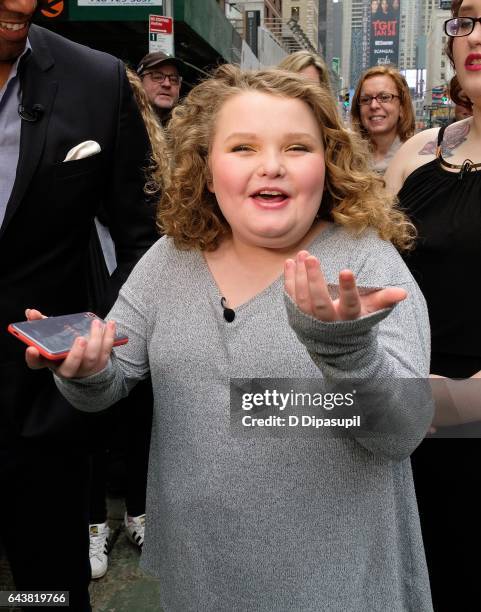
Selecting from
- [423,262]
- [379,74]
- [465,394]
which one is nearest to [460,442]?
[465,394]

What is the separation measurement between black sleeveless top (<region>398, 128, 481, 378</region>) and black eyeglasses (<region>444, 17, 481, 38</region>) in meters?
0.41

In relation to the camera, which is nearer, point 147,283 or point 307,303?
point 307,303

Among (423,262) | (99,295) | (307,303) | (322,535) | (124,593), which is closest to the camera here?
(307,303)

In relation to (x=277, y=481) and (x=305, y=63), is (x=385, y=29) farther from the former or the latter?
(x=277, y=481)

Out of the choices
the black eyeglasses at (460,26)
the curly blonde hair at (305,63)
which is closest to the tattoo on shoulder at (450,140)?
the black eyeglasses at (460,26)

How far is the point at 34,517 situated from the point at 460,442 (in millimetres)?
1342

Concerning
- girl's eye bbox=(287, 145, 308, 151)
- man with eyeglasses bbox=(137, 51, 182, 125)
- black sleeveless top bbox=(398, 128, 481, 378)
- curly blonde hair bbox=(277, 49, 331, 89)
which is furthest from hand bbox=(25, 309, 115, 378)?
man with eyeglasses bbox=(137, 51, 182, 125)

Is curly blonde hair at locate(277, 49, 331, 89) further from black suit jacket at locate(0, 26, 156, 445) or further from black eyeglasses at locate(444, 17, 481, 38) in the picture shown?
black suit jacket at locate(0, 26, 156, 445)

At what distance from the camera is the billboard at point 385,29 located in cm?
13812

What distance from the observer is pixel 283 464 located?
4.82ft

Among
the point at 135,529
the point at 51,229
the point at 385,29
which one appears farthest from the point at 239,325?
the point at 385,29

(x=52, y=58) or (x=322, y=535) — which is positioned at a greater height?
(x=52, y=58)

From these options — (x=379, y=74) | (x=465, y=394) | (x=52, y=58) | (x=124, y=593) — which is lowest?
(x=124, y=593)

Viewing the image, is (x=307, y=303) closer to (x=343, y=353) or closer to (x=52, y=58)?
(x=343, y=353)
